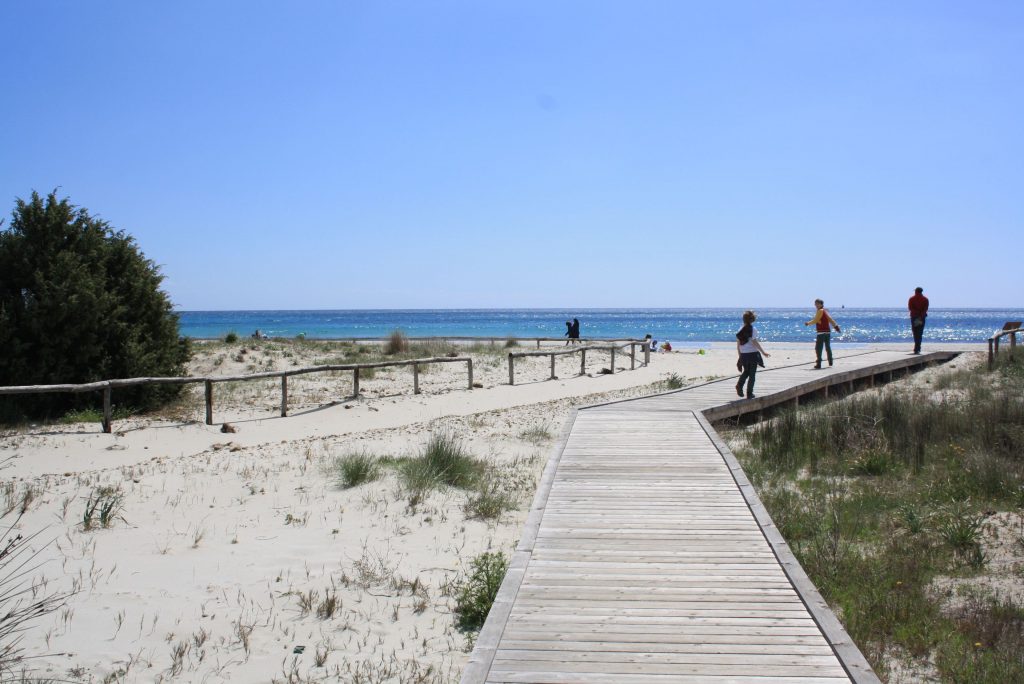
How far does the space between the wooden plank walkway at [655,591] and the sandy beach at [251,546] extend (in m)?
0.67

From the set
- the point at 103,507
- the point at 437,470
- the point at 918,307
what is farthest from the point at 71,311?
the point at 918,307

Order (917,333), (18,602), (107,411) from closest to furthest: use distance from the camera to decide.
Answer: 1. (18,602)
2. (107,411)
3. (917,333)

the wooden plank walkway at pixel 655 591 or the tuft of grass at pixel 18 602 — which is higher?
the wooden plank walkway at pixel 655 591

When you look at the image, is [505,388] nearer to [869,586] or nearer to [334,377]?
[334,377]

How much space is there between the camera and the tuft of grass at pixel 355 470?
28.4 ft

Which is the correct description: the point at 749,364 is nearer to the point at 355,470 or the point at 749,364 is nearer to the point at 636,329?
the point at 355,470

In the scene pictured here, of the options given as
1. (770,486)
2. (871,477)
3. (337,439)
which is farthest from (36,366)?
(871,477)

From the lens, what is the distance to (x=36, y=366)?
13.9m

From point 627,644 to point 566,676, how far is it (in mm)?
489

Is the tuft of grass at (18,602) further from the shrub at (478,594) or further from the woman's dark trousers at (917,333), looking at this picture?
the woman's dark trousers at (917,333)

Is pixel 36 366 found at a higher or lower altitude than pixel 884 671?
higher

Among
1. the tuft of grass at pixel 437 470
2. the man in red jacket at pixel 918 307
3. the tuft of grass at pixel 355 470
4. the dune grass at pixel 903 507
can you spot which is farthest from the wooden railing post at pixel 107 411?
the man in red jacket at pixel 918 307

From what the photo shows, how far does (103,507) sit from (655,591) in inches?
212

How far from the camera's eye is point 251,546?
6.73m
